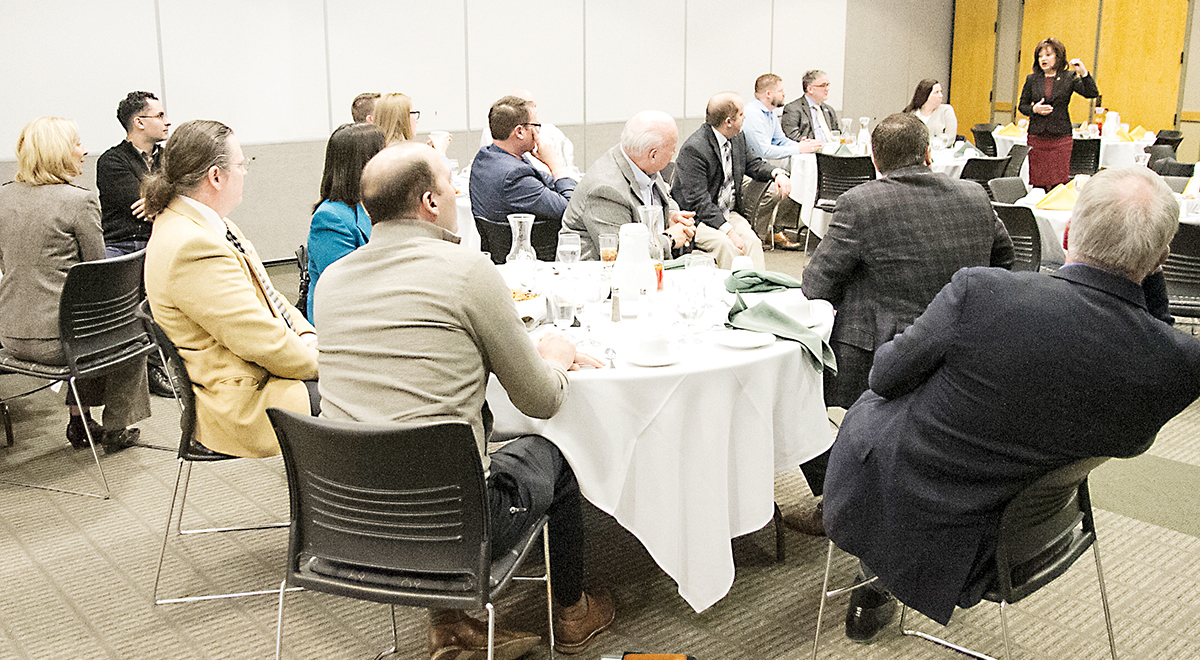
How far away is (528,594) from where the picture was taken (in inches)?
126

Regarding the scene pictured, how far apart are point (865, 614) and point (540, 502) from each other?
1.04 metres

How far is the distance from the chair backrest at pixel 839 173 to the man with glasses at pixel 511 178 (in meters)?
2.67

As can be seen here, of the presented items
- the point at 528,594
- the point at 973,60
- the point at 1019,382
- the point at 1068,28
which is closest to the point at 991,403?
the point at 1019,382

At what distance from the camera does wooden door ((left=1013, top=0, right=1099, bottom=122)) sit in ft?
40.4

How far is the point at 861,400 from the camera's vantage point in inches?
101

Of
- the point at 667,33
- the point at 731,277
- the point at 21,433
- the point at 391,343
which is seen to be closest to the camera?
the point at 391,343

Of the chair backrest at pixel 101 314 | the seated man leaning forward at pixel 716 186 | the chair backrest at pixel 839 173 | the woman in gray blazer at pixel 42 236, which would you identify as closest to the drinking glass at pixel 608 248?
the chair backrest at pixel 101 314

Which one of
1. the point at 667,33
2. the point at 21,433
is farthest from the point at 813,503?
the point at 667,33

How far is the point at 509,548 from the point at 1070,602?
182 centimetres

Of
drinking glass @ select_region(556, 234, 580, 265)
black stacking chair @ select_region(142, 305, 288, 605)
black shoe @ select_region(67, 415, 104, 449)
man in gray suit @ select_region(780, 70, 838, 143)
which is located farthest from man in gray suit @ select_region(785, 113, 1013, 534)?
man in gray suit @ select_region(780, 70, 838, 143)

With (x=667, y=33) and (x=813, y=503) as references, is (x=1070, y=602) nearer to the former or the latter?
(x=813, y=503)

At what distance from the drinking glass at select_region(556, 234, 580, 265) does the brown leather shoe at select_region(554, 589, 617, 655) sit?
1135 mm

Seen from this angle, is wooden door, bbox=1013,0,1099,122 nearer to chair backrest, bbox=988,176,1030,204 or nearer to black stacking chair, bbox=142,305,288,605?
chair backrest, bbox=988,176,1030,204

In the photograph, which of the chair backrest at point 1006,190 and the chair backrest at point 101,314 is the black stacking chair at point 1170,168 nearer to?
the chair backrest at point 1006,190
